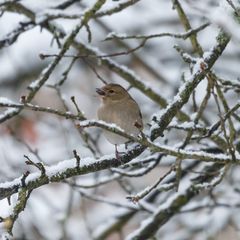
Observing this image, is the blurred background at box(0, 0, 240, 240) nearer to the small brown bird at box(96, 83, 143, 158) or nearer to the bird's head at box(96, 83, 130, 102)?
the bird's head at box(96, 83, 130, 102)

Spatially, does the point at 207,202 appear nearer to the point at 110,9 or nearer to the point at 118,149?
the point at 110,9

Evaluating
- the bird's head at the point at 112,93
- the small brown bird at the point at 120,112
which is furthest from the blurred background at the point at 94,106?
the small brown bird at the point at 120,112

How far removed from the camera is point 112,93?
480cm

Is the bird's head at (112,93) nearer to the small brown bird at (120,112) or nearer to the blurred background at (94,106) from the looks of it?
the small brown bird at (120,112)

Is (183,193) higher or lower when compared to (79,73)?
lower

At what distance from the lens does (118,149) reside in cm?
346

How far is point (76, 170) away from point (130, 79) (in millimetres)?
1968

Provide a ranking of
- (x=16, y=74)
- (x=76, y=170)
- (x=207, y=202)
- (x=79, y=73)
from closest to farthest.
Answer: (x=76, y=170) → (x=207, y=202) → (x=16, y=74) → (x=79, y=73)

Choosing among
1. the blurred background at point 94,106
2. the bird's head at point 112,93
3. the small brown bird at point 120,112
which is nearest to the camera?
the small brown bird at point 120,112

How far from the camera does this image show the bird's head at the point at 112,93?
4699 mm

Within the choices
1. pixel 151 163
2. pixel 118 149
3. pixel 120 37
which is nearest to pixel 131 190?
pixel 151 163

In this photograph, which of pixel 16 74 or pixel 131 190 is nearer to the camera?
pixel 131 190

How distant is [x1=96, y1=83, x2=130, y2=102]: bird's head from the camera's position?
15.4ft

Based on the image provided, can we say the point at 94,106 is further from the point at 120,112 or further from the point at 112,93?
the point at 120,112
